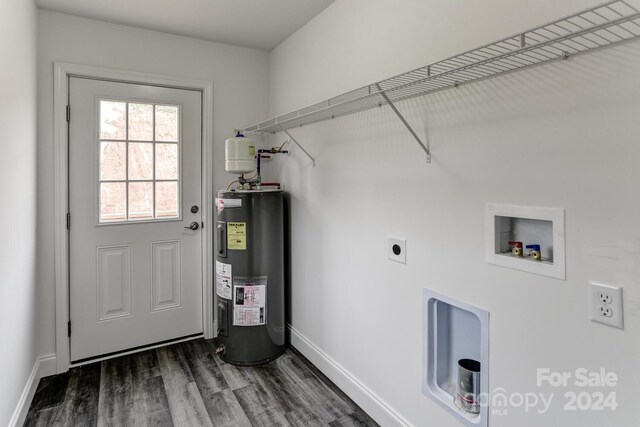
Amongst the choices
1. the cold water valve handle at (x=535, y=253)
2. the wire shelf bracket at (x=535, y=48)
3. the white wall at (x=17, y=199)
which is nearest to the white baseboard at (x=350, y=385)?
the cold water valve handle at (x=535, y=253)

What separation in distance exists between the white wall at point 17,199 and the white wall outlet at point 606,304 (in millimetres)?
2368

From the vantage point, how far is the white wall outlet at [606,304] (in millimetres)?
1028

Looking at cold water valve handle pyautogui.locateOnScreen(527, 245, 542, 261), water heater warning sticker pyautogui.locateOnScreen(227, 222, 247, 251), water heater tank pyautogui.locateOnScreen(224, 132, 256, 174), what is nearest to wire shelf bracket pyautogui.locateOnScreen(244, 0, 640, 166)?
cold water valve handle pyautogui.locateOnScreen(527, 245, 542, 261)

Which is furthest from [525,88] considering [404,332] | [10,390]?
[10,390]

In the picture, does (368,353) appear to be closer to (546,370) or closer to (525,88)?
(546,370)

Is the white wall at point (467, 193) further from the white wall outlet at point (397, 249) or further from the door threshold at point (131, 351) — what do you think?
the door threshold at point (131, 351)

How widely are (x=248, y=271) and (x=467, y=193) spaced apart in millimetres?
1673

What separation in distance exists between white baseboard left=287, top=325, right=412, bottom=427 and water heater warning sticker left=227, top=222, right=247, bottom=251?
33.2 inches

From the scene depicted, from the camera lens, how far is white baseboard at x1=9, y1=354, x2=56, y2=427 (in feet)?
6.27

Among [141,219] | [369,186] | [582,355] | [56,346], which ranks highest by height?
[369,186]

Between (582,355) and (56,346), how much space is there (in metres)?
3.01

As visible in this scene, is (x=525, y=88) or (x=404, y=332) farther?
(x=404, y=332)

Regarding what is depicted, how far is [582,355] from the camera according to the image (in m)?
1.12

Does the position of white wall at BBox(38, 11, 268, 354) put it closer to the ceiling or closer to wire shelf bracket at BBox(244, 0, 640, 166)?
the ceiling
